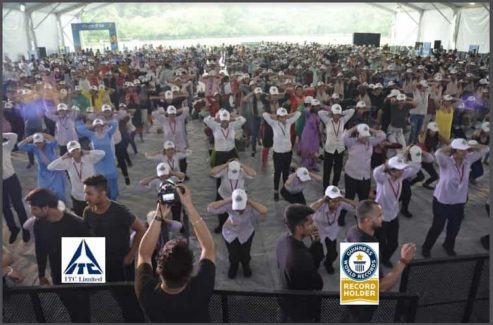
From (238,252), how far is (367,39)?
106ft

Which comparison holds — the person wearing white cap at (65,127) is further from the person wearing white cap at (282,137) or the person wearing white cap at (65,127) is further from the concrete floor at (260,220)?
the person wearing white cap at (282,137)

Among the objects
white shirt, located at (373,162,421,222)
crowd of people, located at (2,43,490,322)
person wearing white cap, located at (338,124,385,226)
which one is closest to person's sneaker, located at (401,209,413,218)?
crowd of people, located at (2,43,490,322)

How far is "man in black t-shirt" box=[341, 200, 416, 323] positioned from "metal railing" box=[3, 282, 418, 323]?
0.28 ft

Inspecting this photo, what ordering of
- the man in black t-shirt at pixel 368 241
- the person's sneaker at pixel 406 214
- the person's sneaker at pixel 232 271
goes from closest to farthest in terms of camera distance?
the man in black t-shirt at pixel 368 241
the person's sneaker at pixel 232 271
the person's sneaker at pixel 406 214

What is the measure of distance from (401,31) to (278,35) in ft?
94.4

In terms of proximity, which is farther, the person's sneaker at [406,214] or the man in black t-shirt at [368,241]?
the person's sneaker at [406,214]

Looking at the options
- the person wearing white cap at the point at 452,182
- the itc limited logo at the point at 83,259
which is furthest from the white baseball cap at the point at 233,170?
the person wearing white cap at the point at 452,182

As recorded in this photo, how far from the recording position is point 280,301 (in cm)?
291

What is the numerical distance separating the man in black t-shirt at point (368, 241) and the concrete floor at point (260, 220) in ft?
5.38

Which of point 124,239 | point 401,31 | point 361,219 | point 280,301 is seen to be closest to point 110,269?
point 124,239

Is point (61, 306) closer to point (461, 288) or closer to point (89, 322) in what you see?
point (89, 322)

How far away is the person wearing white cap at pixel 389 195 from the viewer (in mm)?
4846

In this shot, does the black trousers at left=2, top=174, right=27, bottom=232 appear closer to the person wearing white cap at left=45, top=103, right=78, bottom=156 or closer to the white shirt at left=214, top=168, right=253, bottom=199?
the person wearing white cap at left=45, top=103, right=78, bottom=156

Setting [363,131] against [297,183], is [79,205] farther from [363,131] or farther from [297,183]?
[363,131]
